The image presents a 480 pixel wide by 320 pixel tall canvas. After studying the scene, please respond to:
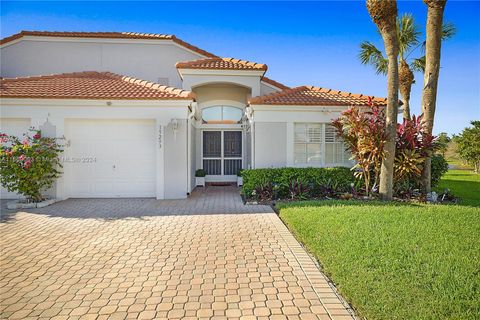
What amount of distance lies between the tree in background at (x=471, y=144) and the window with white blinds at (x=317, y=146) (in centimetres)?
2230

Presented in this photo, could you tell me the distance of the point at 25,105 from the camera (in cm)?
1166

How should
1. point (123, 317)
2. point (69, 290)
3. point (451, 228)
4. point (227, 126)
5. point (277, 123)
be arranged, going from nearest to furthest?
point (123, 317)
point (69, 290)
point (451, 228)
point (277, 123)
point (227, 126)

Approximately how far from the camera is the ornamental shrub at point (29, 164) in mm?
10375

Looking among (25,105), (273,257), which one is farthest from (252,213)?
(25,105)

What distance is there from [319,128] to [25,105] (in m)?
12.8

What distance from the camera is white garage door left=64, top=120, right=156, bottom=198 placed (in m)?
12.1

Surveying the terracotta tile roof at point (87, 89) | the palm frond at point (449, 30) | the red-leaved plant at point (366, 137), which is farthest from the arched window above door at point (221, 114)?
the palm frond at point (449, 30)

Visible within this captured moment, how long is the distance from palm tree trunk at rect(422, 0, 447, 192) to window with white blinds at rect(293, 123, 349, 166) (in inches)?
135

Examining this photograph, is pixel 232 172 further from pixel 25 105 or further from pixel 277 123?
pixel 25 105

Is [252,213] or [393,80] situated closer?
[252,213]

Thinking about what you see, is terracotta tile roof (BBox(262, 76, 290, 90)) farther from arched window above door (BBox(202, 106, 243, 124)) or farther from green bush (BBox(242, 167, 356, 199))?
green bush (BBox(242, 167, 356, 199))

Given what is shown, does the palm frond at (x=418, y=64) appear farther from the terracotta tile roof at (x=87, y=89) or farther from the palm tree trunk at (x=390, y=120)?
the terracotta tile roof at (x=87, y=89)

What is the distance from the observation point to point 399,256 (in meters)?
5.23

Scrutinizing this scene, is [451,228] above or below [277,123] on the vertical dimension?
below
